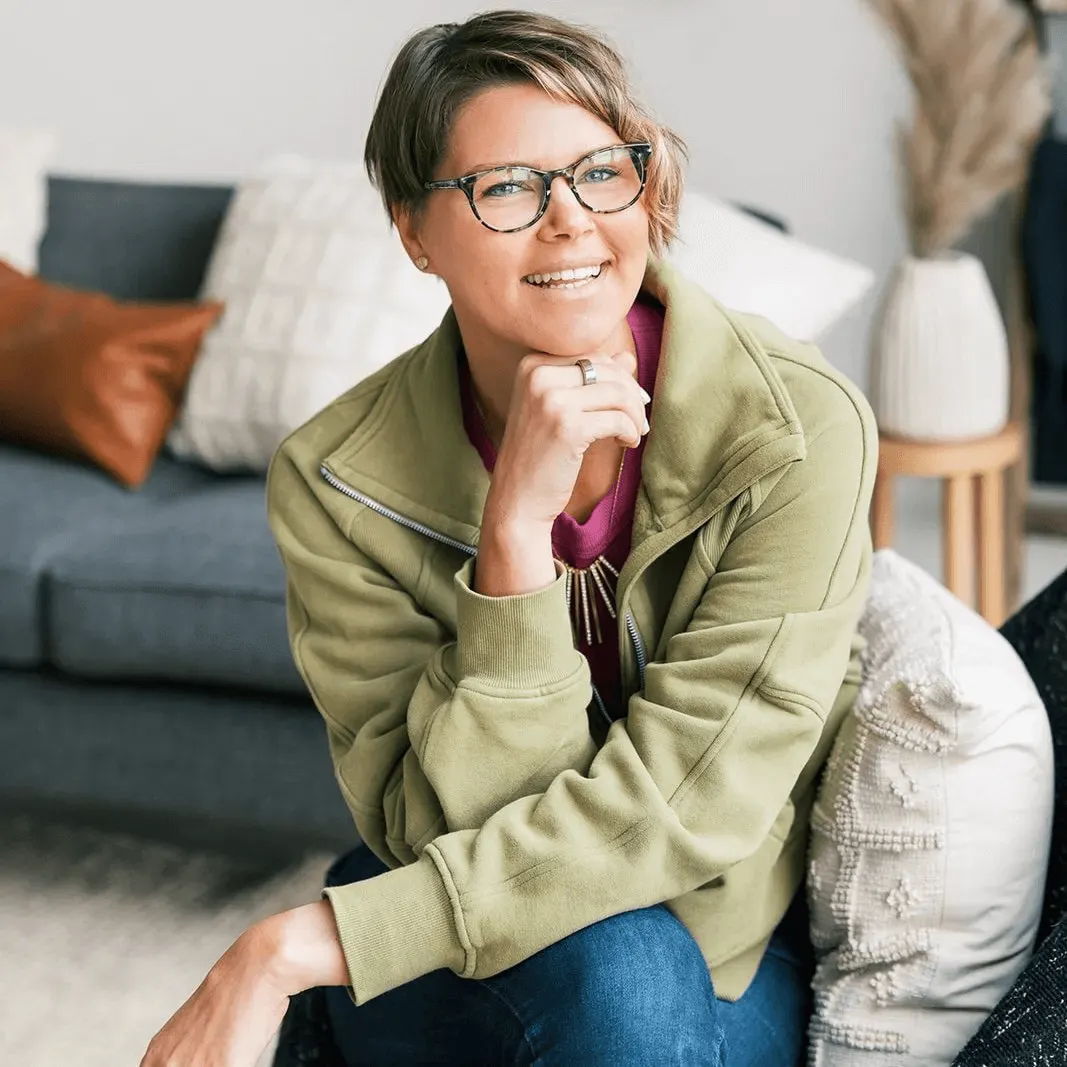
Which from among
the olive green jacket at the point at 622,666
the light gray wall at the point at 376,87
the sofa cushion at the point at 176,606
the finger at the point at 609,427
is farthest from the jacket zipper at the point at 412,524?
the light gray wall at the point at 376,87

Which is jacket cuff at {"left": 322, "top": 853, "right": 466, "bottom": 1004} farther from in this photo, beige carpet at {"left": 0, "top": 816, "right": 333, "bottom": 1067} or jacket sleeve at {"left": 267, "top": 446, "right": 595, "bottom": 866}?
beige carpet at {"left": 0, "top": 816, "right": 333, "bottom": 1067}

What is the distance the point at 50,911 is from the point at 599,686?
123cm

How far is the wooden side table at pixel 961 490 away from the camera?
95.6 inches

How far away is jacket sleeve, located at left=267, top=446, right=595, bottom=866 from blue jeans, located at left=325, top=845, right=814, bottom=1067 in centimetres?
11

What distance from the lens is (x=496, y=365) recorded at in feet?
4.07

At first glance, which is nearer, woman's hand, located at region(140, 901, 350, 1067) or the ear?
woman's hand, located at region(140, 901, 350, 1067)

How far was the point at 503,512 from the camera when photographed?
1.13 m

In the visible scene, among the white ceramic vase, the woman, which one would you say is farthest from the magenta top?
the white ceramic vase

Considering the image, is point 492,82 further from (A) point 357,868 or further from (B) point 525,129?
(A) point 357,868

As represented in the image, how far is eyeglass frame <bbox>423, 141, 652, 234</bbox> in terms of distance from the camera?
43.3 inches

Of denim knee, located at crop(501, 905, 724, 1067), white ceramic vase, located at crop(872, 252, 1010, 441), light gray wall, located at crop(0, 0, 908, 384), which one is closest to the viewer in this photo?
denim knee, located at crop(501, 905, 724, 1067)

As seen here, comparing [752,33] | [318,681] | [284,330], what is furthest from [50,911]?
[752,33]

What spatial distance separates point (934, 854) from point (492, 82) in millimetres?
624

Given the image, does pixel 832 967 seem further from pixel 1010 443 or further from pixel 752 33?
pixel 752 33
